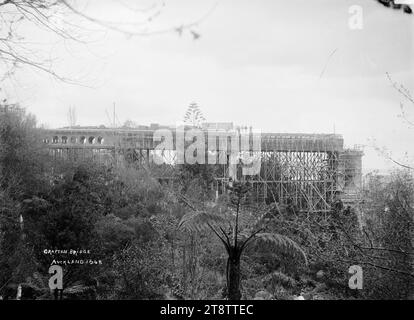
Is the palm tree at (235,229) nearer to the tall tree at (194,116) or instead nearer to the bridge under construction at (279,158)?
the bridge under construction at (279,158)

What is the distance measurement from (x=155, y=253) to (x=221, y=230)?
0.83 meters

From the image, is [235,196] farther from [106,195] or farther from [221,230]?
[106,195]

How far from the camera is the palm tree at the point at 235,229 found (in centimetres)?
354

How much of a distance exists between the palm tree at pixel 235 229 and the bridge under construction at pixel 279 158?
0.19 m

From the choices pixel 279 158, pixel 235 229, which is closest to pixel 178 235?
pixel 235 229

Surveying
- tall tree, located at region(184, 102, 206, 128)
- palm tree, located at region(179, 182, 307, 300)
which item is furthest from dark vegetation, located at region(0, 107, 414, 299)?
tall tree, located at region(184, 102, 206, 128)

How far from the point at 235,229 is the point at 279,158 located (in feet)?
2.09

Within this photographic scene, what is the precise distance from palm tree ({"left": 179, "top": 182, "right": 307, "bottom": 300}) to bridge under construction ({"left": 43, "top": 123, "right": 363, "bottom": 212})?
191mm

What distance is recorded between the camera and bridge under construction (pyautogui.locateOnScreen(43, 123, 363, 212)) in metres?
3.71

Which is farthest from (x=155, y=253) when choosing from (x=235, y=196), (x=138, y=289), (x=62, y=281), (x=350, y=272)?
(x=350, y=272)
